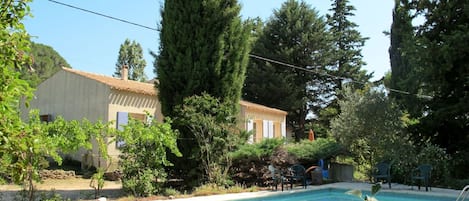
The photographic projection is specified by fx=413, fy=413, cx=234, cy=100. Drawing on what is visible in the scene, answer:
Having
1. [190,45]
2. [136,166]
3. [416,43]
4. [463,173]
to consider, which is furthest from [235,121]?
[463,173]

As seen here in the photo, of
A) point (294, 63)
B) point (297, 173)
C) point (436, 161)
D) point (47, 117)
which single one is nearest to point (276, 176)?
point (297, 173)

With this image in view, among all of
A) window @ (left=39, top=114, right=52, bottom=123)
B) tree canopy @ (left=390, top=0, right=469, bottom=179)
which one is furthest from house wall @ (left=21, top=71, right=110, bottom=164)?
tree canopy @ (left=390, top=0, right=469, bottom=179)

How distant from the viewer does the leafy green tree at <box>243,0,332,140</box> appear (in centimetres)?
3416

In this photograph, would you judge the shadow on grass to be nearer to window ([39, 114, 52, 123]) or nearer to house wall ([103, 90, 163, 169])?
house wall ([103, 90, 163, 169])

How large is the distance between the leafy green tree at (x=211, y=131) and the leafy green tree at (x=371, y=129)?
568 centimetres

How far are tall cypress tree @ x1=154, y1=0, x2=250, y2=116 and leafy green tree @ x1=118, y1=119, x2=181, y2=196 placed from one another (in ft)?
8.42

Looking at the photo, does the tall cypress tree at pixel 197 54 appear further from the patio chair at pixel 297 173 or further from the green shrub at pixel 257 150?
the patio chair at pixel 297 173

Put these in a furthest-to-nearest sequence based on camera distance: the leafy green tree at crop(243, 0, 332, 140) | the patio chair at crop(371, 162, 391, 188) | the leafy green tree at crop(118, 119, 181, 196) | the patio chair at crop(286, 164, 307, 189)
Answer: the leafy green tree at crop(243, 0, 332, 140), the patio chair at crop(286, 164, 307, 189), the patio chair at crop(371, 162, 391, 188), the leafy green tree at crop(118, 119, 181, 196)

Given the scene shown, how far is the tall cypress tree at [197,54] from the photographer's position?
14422 mm

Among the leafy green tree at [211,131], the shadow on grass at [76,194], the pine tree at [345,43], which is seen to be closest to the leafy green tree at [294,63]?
the pine tree at [345,43]

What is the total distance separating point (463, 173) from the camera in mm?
15359

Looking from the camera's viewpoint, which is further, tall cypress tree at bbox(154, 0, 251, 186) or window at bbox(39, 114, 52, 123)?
window at bbox(39, 114, 52, 123)

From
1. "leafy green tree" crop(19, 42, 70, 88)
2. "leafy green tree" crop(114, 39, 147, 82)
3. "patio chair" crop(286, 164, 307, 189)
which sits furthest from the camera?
"leafy green tree" crop(114, 39, 147, 82)

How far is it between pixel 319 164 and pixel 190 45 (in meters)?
6.97
